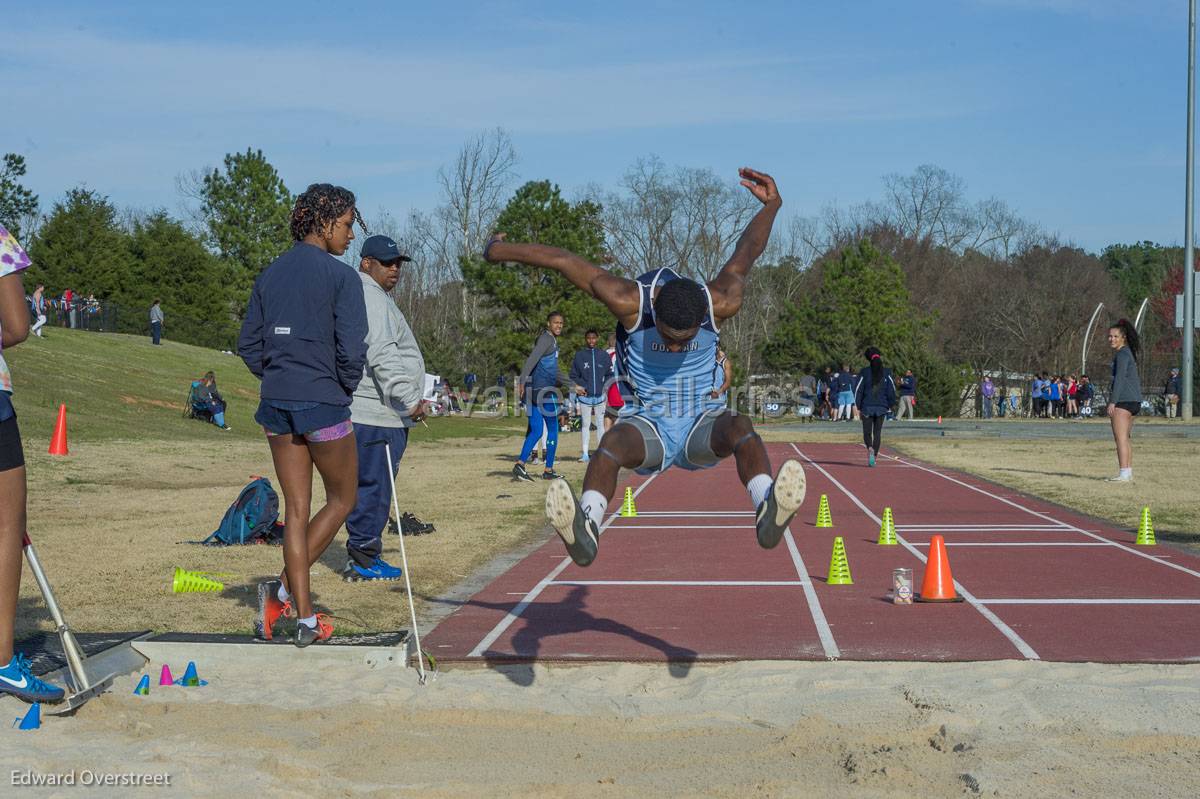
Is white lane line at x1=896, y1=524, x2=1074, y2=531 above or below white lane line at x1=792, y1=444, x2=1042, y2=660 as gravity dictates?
below

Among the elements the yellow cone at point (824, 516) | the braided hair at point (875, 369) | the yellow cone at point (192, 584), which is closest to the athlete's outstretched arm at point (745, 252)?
the yellow cone at point (192, 584)

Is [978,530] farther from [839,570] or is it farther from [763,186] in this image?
[763,186]

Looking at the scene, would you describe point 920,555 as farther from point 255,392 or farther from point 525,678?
point 255,392

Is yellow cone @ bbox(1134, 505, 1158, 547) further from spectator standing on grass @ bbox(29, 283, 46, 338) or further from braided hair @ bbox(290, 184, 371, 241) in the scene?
spectator standing on grass @ bbox(29, 283, 46, 338)

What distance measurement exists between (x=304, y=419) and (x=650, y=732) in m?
2.31

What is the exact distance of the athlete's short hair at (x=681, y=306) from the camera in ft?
19.2

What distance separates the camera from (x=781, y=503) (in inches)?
218

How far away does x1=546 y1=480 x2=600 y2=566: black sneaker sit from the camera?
17.6 ft

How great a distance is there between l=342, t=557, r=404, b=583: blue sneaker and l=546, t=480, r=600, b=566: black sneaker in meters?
3.70

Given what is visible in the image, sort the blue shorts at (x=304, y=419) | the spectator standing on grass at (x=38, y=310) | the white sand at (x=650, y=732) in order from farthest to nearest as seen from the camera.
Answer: the spectator standing on grass at (x=38, y=310)
the blue shorts at (x=304, y=419)
the white sand at (x=650, y=732)

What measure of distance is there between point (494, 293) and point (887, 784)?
47072mm

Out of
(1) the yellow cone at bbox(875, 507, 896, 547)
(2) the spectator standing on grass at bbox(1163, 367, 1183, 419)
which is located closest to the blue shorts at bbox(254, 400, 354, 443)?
(1) the yellow cone at bbox(875, 507, 896, 547)

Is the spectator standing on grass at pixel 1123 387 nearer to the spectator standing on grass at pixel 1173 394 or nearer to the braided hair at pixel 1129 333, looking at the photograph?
the braided hair at pixel 1129 333

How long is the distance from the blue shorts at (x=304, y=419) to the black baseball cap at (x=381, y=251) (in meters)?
2.31
